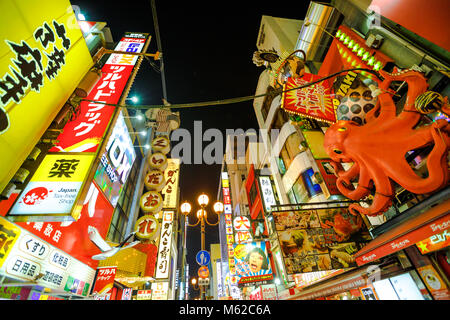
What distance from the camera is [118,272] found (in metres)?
11.0

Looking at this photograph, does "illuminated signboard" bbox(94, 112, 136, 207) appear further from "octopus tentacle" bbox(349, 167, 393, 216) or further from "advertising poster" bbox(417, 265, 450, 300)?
"advertising poster" bbox(417, 265, 450, 300)

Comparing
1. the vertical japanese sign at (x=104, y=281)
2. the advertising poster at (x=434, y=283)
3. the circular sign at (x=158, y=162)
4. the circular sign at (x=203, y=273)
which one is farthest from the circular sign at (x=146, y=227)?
the circular sign at (x=203, y=273)

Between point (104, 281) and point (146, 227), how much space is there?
2.98 metres

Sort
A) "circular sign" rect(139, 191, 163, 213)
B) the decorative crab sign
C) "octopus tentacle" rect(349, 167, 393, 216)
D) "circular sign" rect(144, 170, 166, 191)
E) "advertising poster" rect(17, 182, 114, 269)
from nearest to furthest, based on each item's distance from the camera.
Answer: the decorative crab sign → "octopus tentacle" rect(349, 167, 393, 216) → "advertising poster" rect(17, 182, 114, 269) → "circular sign" rect(139, 191, 163, 213) → "circular sign" rect(144, 170, 166, 191)

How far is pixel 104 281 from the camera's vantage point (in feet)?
30.8

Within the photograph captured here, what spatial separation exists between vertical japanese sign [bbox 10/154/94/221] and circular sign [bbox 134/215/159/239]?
5.85 meters

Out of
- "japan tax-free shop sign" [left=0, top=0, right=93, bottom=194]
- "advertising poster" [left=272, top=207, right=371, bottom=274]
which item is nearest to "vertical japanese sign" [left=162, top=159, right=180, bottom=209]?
"advertising poster" [left=272, top=207, right=371, bottom=274]

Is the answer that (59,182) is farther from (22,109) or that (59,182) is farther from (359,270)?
(359,270)

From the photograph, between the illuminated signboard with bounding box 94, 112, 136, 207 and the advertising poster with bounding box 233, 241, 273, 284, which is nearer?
the illuminated signboard with bounding box 94, 112, 136, 207

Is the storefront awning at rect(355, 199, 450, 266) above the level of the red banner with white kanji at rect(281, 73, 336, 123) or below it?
below

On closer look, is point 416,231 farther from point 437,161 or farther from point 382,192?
point 437,161

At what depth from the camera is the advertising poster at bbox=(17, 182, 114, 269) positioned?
6.62 m

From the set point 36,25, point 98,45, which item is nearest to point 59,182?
point 36,25
